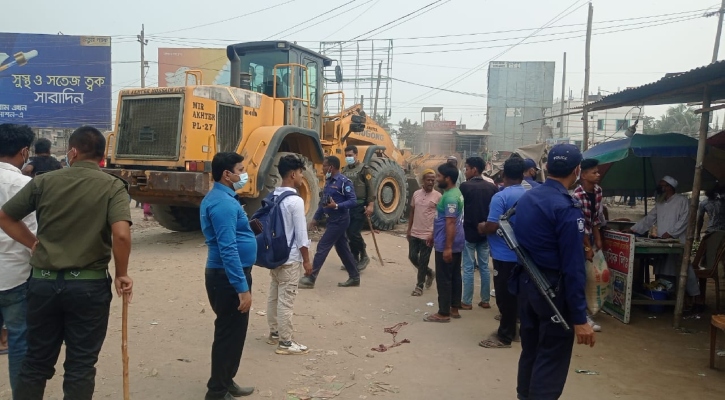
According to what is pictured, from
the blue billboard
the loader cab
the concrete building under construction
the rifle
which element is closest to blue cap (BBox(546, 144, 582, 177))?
the rifle

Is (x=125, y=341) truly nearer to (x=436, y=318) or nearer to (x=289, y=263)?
(x=289, y=263)

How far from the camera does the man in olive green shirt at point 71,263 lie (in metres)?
3.09

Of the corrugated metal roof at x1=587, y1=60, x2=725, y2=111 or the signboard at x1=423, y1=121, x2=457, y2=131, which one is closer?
the corrugated metal roof at x1=587, y1=60, x2=725, y2=111

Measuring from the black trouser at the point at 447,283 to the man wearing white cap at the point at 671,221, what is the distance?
243 centimetres

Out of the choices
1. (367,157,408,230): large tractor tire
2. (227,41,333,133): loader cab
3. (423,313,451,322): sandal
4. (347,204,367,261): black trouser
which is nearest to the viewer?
(423,313,451,322): sandal

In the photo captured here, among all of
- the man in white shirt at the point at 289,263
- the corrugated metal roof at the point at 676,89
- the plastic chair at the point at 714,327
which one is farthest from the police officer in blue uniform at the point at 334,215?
the plastic chair at the point at 714,327

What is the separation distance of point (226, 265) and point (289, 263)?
4.32 feet

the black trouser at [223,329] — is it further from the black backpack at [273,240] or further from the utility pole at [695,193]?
the utility pole at [695,193]

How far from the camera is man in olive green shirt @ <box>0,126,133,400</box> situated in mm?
3086

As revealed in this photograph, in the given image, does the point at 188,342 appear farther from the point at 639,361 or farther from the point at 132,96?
the point at 132,96

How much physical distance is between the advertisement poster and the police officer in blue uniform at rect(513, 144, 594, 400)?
95.9 feet

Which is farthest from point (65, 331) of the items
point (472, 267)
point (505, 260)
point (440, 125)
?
point (440, 125)

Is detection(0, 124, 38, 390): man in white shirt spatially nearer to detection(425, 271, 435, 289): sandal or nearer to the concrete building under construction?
detection(425, 271, 435, 289): sandal

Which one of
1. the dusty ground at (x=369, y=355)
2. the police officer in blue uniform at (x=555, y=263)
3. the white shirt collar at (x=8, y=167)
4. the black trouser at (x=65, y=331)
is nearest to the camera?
the black trouser at (x=65, y=331)
